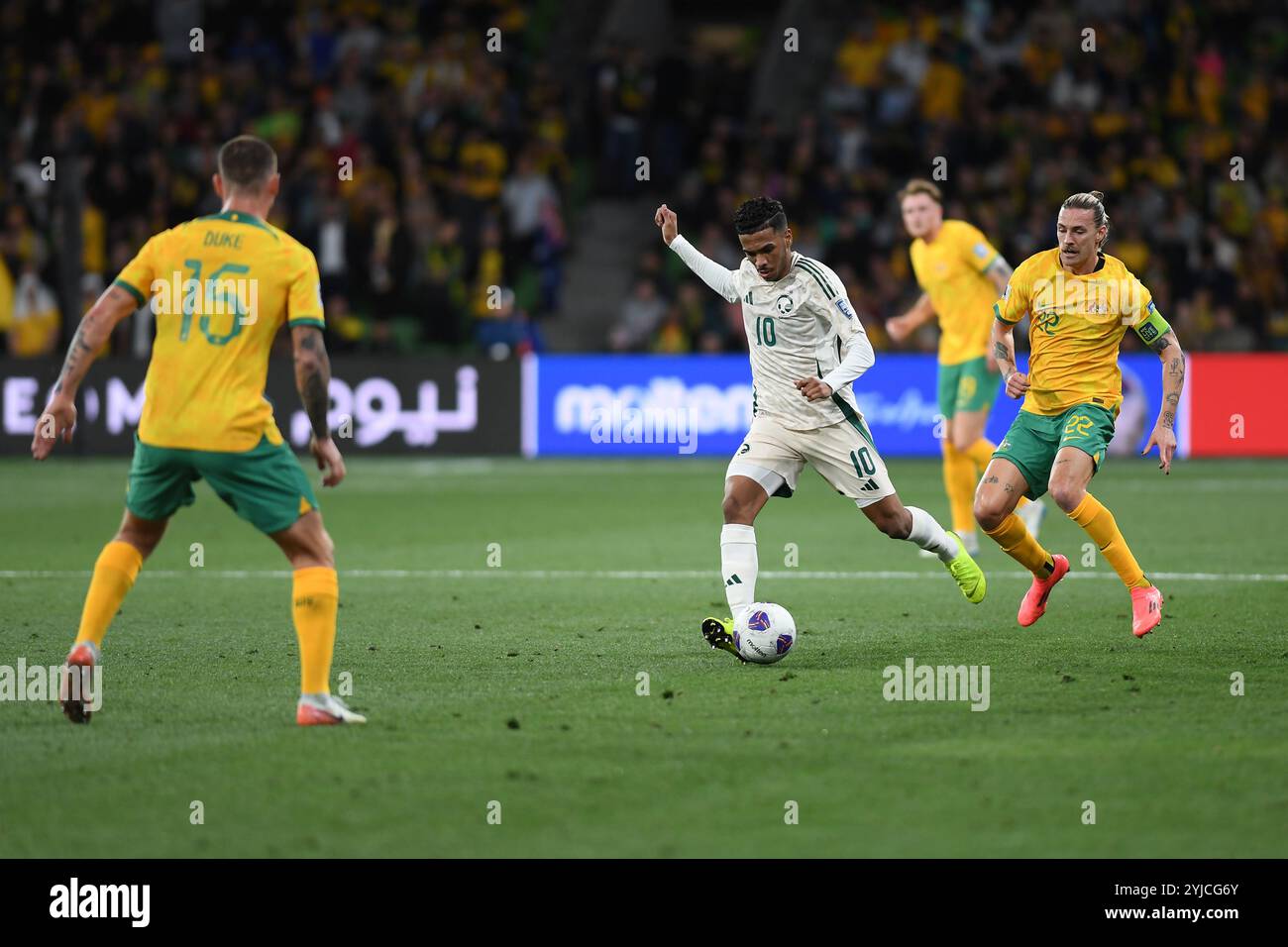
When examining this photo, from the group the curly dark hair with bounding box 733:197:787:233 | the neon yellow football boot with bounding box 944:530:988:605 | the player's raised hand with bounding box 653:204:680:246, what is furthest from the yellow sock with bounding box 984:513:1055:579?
the player's raised hand with bounding box 653:204:680:246

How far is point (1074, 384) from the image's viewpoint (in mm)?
8516

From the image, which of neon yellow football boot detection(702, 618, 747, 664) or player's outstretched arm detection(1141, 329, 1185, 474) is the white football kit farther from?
player's outstretched arm detection(1141, 329, 1185, 474)

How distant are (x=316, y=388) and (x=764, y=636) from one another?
240 centimetres

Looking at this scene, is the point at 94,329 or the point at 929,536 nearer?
the point at 94,329

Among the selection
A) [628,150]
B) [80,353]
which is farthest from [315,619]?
[628,150]

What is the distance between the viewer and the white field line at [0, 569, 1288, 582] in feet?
35.9

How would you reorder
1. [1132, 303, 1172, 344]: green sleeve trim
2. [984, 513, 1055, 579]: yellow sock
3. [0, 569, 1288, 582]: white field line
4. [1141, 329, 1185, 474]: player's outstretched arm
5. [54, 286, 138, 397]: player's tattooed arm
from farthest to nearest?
1. [0, 569, 1288, 582]: white field line
2. [984, 513, 1055, 579]: yellow sock
3. [1132, 303, 1172, 344]: green sleeve trim
4. [1141, 329, 1185, 474]: player's outstretched arm
5. [54, 286, 138, 397]: player's tattooed arm

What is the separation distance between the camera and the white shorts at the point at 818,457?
806cm

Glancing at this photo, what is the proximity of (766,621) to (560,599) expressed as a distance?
8.51 feet

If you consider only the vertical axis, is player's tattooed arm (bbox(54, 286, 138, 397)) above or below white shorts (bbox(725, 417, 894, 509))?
above

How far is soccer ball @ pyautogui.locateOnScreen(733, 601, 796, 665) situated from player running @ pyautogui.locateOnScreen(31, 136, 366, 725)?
75.5 inches

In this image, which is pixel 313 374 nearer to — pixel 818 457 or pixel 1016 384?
pixel 818 457

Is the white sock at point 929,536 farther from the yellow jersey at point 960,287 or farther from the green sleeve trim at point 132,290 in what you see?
the green sleeve trim at point 132,290

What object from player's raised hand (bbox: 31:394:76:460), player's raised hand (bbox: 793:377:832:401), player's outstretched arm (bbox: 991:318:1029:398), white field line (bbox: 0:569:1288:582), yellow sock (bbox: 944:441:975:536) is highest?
player's outstretched arm (bbox: 991:318:1029:398)
